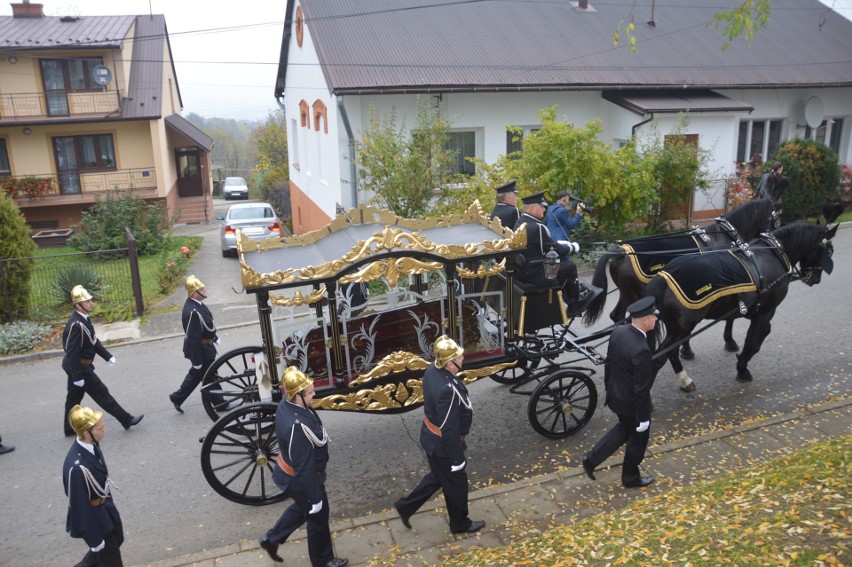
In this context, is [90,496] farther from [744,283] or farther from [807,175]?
[807,175]

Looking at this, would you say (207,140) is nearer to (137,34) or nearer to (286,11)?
(137,34)

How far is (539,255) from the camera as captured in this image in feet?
24.1

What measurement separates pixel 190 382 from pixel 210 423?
1.87 feet

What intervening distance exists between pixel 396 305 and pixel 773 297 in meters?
4.58

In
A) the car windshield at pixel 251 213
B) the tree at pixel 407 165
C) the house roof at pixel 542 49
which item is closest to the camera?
the tree at pixel 407 165

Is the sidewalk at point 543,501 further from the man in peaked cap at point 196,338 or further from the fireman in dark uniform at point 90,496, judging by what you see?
the man in peaked cap at point 196,338

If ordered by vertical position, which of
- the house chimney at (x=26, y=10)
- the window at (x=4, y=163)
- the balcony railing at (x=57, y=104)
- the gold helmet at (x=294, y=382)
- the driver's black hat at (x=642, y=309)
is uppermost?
the house chimney at (x=26, y=10)

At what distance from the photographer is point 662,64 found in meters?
18.4

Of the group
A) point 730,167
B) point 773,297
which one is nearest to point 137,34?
point 730,167

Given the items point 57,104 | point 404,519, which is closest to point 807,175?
point 404,519

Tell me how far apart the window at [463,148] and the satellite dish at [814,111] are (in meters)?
10.5

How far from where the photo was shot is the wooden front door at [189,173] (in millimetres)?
31625

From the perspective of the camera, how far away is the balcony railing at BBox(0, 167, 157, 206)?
23.7 meters

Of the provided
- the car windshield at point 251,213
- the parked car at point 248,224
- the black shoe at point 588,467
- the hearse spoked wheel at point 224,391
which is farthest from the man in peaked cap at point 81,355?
the car windshield at point 251,213
